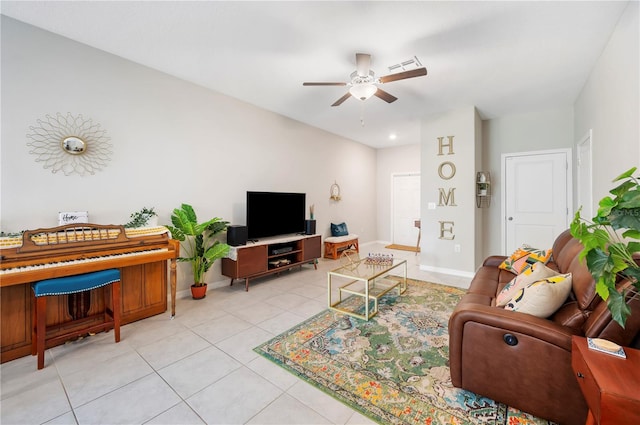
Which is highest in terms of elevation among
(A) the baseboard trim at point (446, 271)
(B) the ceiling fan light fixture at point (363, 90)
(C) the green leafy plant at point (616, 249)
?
(B) the ceiling fan light fixture at point (363, 90)

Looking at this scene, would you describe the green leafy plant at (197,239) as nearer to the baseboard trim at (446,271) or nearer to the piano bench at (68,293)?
the piano bench at (68,293)

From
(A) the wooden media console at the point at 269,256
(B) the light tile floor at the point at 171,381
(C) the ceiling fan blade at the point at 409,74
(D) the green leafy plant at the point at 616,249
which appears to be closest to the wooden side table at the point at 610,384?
(D) the green leafy plant at the point at 616,249

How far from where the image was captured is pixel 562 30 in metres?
2.34

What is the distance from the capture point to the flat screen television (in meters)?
3.99

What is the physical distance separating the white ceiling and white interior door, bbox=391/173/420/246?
3354mm

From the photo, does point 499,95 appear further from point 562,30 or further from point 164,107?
point 164,107

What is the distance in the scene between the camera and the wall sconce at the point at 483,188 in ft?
15.1

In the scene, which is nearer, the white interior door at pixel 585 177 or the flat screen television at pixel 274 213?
the white interior door at pixel 585 177

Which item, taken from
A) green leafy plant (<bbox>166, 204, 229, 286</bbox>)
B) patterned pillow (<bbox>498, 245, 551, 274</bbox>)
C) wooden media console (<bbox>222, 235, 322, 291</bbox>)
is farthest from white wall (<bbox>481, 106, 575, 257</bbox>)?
green leafy plant (<bbox>166, 204, 229, 286</bbox>)

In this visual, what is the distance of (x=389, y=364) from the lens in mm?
1988

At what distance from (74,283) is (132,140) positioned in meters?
1.61

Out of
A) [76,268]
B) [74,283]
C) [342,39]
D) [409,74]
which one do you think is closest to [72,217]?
[76,268]

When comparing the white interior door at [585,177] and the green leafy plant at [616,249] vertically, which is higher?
the white interior door at [585,177]

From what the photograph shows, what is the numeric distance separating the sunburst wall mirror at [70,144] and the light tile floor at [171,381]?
5.38 feet
